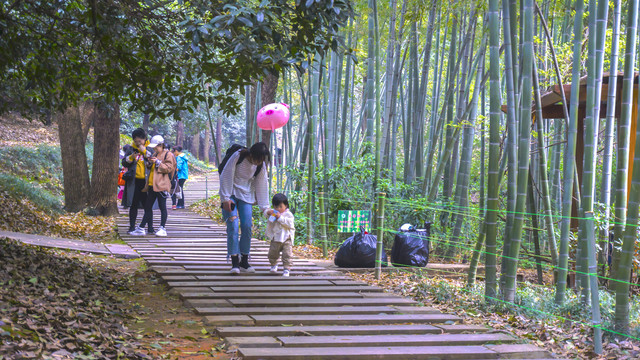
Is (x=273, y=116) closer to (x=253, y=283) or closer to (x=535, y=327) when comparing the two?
(x=253, y=283)

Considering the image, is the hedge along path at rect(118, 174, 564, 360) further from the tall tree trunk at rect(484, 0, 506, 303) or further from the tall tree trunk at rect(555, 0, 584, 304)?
the tall tree trunk at rect(555, 0, 584, 304)

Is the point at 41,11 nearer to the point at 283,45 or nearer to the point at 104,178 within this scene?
the point at 283,45

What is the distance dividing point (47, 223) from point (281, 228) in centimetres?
384

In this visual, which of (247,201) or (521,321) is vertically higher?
(247,201)

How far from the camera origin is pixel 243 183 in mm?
4961

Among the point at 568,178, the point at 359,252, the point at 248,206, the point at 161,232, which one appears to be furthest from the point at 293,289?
the point at 161,232

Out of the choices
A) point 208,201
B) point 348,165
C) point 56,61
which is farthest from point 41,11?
point 208,201

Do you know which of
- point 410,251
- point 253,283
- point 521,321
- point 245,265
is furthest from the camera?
point 410,251

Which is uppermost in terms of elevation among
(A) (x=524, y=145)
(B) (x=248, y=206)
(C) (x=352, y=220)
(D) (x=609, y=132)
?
(D) (x=609, y=132)

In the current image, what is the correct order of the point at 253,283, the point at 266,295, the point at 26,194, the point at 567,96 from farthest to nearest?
the point at 26,194
the point at 567,96
the point at 253,283
the point at 266,295

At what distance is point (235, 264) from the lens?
508 cm

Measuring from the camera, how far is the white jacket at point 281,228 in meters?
4.98

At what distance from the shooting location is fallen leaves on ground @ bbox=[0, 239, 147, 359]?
2.55 metres

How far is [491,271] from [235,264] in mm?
1980
